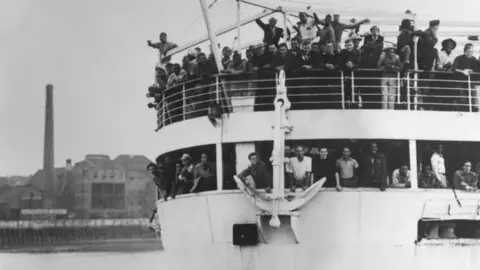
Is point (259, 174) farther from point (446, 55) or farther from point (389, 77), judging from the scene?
point (446, 55)

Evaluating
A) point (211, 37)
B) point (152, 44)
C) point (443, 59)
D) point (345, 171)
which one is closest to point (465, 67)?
point (443, 59)

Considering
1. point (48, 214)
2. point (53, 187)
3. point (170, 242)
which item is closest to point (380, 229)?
point (170, 242)

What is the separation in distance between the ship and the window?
57.7 m

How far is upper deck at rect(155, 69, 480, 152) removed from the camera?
14.9 meters

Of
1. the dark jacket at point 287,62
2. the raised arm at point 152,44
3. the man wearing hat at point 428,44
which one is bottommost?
the dark jacket at point 287,62

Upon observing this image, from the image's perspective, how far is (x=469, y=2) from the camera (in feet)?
54.4

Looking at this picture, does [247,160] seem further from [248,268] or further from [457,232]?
[457,232]

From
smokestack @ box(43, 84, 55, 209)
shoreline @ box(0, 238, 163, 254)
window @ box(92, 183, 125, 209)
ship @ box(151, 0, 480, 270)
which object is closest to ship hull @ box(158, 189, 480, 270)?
ship @ box(151, 0, 480, 270)

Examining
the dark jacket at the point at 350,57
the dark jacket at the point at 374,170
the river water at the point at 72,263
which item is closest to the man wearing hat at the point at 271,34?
the dark jacket at the point at 350,57

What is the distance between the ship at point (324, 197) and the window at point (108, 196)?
5772cm

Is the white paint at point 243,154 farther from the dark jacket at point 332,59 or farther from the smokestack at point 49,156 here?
the smokestack at point 49,156

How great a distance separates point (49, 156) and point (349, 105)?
39.0 m

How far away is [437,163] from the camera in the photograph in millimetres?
15125

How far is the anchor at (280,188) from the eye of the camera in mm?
14477
